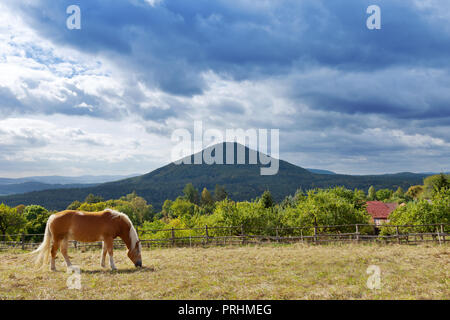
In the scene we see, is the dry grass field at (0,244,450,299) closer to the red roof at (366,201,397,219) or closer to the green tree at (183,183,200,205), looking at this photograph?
the red roof at (366,201,397,219)

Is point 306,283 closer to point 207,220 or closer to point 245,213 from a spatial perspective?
point 245,213

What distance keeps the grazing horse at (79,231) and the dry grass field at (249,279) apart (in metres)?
0.49

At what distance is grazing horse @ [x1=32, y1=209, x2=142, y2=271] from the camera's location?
9.29m

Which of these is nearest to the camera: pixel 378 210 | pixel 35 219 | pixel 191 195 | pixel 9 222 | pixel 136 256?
pixel 136 256

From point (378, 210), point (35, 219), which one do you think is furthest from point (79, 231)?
point (378, 210)

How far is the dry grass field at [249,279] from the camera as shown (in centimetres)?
644

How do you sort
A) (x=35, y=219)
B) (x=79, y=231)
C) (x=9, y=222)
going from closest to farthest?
(x=79, y=231) < (x=9, y=222) < (x=35, y=219)

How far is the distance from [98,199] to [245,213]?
80.6 m

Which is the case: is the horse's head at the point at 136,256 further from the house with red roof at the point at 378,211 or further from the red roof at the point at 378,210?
the red roof at the point at 378,210

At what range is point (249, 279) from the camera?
25.3ft

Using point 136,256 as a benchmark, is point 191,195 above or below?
below

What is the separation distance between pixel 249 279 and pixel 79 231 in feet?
17.6

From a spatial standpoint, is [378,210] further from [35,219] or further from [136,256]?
[136,256]
